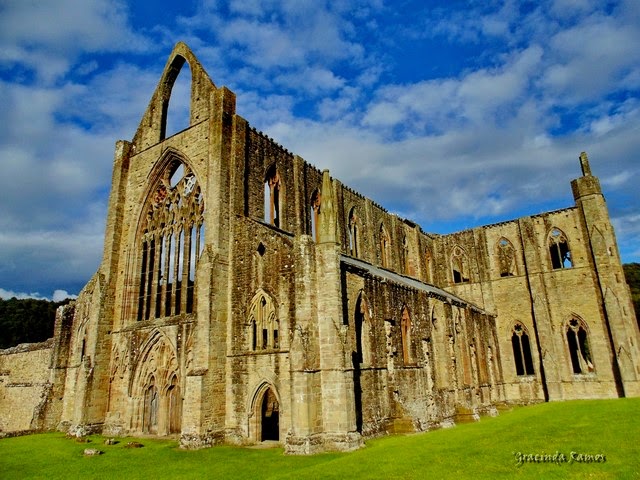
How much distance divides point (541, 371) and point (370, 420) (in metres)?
19.9

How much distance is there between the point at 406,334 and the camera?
22.4 meters

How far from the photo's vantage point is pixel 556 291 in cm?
3256

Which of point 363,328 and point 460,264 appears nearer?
point 363,328

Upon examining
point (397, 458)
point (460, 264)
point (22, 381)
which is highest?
point (460, 264)

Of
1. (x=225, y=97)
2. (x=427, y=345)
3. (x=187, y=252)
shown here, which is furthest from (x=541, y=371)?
(x=225, y=97)

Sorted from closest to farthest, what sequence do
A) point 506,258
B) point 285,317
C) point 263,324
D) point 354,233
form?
point 285,317 < point 263,324 < point 354,233 < point 506,258

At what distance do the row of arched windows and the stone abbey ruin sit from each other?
142 mm

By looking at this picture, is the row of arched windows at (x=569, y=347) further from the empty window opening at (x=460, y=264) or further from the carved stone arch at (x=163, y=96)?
the carved stone arch at (x=163, y=96)

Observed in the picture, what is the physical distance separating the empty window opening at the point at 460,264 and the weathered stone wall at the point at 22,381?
30255mm

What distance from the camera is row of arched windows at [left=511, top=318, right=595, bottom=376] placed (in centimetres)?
3112

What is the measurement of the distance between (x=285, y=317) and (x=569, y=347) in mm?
24292

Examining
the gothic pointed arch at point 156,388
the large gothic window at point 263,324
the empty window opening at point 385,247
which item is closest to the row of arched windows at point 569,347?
the empty window opening at point 385,247

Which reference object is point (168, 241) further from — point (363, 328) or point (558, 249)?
point (558, 249)

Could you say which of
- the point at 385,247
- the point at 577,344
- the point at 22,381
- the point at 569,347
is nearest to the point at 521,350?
the point at 569,347
